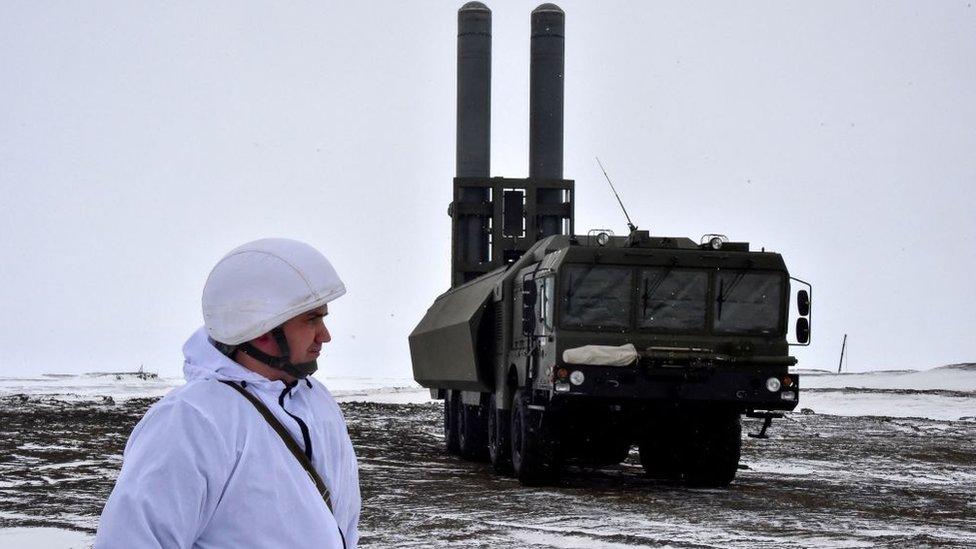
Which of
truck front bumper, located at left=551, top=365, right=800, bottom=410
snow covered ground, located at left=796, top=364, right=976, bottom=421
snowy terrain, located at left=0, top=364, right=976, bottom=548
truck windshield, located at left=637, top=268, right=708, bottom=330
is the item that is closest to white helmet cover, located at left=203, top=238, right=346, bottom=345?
snowy terrain, located at left=0, top=364, right=976, bottom=548

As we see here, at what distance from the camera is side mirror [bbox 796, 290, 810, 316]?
14.3 metres

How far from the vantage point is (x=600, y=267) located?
48.2 feet

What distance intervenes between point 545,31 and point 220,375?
79.2ft

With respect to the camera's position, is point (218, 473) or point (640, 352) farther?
point (640, 352)

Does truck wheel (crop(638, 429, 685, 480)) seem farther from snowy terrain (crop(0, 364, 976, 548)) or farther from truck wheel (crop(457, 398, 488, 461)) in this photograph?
truck wheel (crop(457, 398, 488, 461))

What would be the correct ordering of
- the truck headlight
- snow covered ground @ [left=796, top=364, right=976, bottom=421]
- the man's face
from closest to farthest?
the man's face < the truck headlight < snow covered ground @ [left=796, top=364, right=976, bottom=421]

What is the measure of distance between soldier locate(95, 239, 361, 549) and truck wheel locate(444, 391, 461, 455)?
17.6m

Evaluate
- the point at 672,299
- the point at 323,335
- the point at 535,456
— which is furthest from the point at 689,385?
the point at 323,335

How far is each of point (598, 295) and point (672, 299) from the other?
791mm

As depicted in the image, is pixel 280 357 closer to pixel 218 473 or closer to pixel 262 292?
pixel 262 292

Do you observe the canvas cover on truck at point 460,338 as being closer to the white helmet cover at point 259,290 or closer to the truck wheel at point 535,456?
the truck wheel at point 535,456

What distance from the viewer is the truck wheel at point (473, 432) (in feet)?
63.5

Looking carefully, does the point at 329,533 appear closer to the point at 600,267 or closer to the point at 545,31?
the point at 600,267

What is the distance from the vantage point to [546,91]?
86.1 ft
